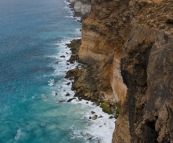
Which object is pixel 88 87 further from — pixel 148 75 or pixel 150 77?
pixel 150 77

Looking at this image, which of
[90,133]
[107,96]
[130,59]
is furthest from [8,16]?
[130,59]

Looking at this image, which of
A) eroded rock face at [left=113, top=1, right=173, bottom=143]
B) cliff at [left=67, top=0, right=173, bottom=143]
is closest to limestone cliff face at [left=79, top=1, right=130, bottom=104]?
cliff at [left=67, top=0, right=173, bottom=143]

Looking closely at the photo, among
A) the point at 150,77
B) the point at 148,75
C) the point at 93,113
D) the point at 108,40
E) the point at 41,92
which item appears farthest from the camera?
the point at 108,40

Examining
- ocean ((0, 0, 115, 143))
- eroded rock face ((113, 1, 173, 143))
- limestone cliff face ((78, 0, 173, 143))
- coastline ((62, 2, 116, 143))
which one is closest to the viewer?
eroded rock face ((113, 1, 173, 143))

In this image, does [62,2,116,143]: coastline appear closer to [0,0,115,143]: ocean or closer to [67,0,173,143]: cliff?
[0,0,115,143]: ocean

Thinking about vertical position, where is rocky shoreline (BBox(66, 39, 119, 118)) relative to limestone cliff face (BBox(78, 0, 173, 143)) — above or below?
below

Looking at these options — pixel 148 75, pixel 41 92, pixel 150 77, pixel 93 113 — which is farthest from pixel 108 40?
pixel 150 77

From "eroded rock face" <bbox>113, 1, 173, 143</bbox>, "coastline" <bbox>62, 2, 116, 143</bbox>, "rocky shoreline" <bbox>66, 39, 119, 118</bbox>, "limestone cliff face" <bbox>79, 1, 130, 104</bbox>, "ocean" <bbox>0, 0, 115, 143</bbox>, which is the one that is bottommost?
"ocean" <bbox>0, 0, 115, 143</bbox>

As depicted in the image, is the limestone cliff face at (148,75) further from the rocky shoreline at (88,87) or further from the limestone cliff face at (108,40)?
the limestone cliff face at (108,40)

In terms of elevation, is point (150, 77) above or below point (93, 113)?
above

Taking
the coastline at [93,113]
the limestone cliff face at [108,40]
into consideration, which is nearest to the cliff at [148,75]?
the coastline at [93,113]
